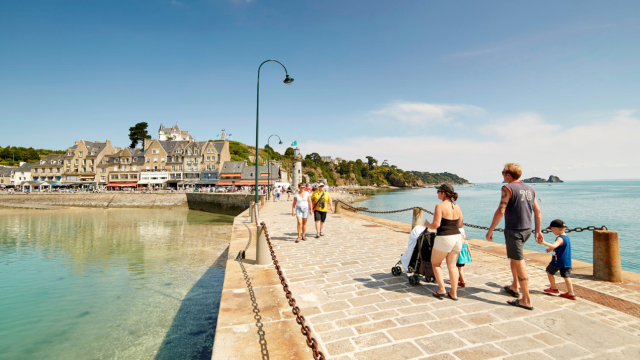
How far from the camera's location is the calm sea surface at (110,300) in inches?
237

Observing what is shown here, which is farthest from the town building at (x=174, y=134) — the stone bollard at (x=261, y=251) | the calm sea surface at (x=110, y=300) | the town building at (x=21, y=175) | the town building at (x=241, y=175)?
the stone bollard at (x=261, y=251)

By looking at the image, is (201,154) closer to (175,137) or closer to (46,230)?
(46,230)

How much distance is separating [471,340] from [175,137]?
110192 millimetres

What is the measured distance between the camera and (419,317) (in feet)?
Answer: 12.1

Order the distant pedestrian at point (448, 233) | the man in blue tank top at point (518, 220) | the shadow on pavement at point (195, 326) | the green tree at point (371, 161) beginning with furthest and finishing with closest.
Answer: the green tree at point (371, 161), the shadow on pavement at point (195, 326), the distant pedestrian at point (448, 233), the man in blue tank top at point (518, 220)

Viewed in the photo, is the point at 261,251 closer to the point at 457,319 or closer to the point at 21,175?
the point at 457,319

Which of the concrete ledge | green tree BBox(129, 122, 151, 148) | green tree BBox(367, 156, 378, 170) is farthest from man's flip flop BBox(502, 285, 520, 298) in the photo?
green tree BBox(367, 156, 378, 170)

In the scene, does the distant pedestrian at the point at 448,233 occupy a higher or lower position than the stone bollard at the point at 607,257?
higher

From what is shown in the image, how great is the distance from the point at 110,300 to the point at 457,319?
31.4 feet

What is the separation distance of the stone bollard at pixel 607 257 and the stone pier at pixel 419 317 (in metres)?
0.17

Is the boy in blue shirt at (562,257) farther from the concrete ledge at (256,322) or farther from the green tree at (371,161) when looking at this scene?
the green tree at (371,161)

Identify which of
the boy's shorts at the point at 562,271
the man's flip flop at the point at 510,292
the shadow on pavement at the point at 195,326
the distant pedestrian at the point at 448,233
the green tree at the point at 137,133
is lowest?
the shadow on pavement at the point at 195,326

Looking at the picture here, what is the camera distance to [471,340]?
124 inches

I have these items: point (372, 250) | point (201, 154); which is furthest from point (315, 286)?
point (201, 154)
